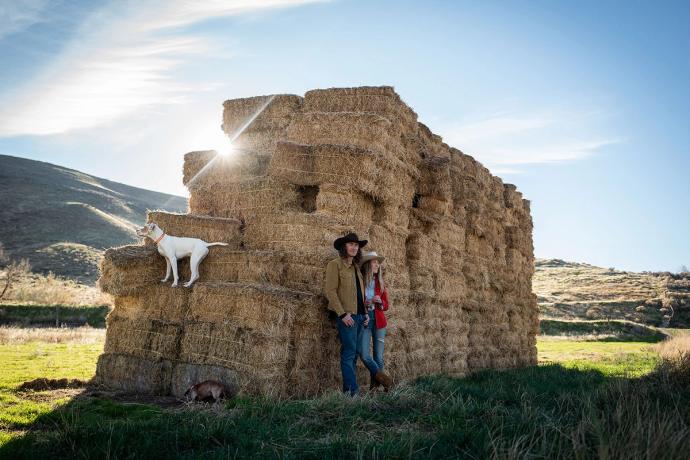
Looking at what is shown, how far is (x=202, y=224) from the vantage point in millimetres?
10398

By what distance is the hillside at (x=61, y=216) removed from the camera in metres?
52.3

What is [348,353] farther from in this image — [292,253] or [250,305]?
[292,253]

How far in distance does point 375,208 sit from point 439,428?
633 centimetres

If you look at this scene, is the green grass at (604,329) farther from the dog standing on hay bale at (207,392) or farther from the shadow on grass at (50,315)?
the dog standing on hay bale at (207,392)

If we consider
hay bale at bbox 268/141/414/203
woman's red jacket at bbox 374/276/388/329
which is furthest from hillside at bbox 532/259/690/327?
woman's red jacket at bbox 374/276/388/329

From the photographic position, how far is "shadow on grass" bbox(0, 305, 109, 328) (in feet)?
93.9

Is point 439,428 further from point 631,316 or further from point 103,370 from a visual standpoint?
point 631,316

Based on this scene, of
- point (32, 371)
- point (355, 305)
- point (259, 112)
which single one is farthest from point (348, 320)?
point (32, 371)

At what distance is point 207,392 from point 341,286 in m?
2.59

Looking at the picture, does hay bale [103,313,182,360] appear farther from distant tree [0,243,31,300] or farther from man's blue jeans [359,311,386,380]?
distant tree [0,243,31,300]

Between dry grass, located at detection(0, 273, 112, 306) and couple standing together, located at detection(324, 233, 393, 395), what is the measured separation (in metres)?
26.3

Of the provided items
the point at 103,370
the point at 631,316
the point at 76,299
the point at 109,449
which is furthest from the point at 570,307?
the point at 109,449

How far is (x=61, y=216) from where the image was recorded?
217 ft

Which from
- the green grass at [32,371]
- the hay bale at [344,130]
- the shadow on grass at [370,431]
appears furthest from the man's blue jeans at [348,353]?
the green grass at [32,371]
